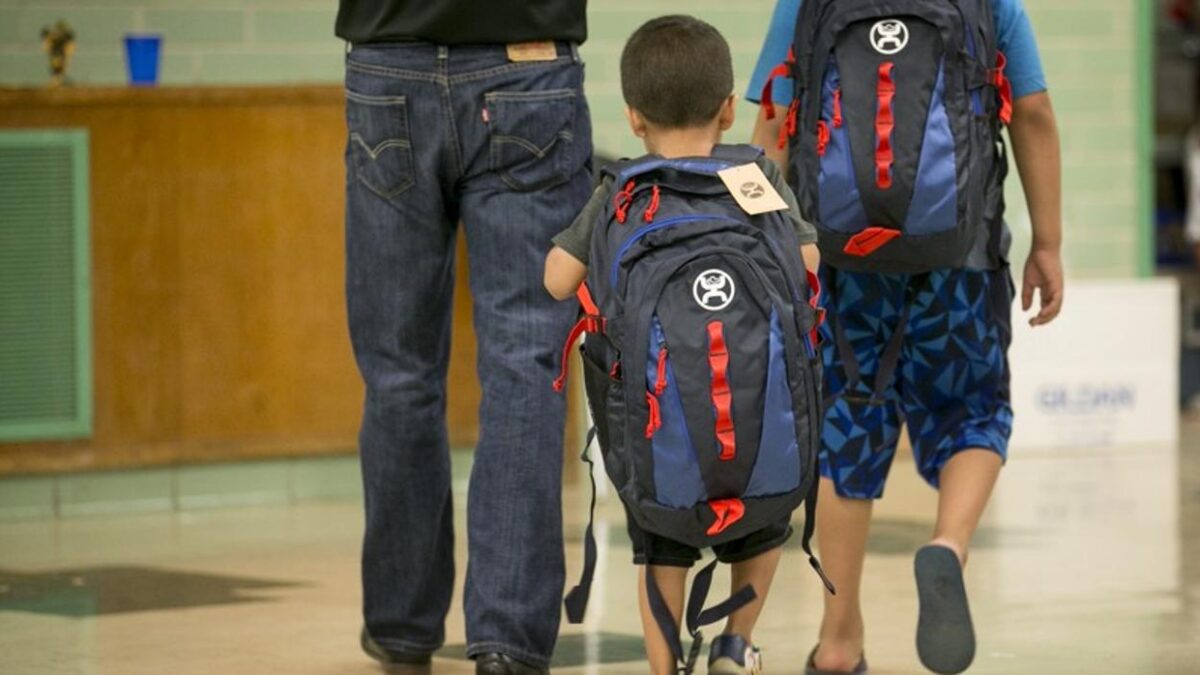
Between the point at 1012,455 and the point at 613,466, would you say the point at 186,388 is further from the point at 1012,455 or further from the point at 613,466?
the point at 613,466

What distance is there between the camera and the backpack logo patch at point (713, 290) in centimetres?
326

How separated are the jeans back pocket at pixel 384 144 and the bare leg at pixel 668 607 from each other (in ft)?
2.95

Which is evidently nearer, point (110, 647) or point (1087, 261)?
point (110, 647)

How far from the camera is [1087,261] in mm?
9188

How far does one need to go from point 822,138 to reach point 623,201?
1.93ft

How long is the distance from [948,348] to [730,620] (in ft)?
2.48

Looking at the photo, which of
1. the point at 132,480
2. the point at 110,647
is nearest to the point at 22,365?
the point at 132,480

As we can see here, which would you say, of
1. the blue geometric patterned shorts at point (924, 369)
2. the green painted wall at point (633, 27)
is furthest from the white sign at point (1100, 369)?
the blue geometric patterned shorts at point (924, 369)

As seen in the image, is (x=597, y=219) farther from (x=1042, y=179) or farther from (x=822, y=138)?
(x=1042, y=179)

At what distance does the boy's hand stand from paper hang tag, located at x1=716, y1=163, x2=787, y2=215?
86 centimetres

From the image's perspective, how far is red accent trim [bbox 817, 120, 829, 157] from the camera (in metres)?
3.86

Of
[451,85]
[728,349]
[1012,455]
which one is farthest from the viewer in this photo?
[1012,455]

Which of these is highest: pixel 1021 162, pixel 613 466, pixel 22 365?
pixel 1021 162

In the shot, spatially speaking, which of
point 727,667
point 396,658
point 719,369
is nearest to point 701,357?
point 719,369
